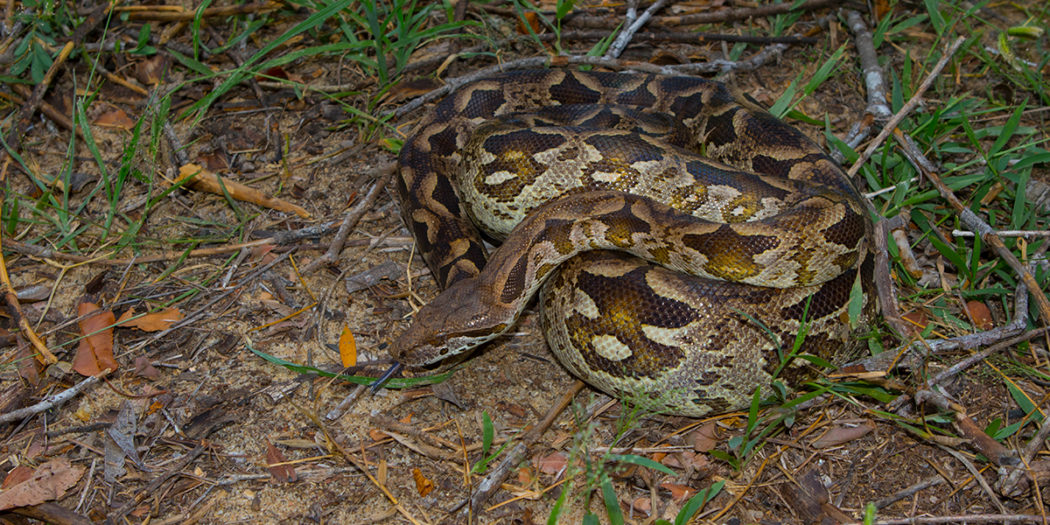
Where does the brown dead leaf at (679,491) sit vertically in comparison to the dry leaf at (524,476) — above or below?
below

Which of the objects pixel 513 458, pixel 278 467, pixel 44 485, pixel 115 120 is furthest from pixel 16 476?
pixel 115 120

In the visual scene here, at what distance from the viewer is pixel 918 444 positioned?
4.50 meters

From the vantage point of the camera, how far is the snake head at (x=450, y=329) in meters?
4.89

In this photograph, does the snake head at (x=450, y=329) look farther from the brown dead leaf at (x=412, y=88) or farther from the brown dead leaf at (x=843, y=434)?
the brown dead leaf at (x=412, y=88)

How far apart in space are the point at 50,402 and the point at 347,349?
6.17 feet

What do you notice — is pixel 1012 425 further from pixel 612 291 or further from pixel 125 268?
pixel 125 268

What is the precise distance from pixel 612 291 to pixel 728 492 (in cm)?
139

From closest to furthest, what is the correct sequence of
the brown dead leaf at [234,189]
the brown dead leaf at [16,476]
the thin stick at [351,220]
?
the brown dead leaf at [16,476]
the thin stick at [351,220]
the brown dead leaf at [234,189]

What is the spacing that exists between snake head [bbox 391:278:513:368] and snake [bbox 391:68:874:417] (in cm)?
1

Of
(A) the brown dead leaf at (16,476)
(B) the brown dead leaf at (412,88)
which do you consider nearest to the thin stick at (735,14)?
(B) the brown dead leaf at (412,88)

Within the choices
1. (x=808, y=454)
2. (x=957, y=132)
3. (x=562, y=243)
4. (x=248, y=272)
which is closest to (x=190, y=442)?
(x=248, y=272)

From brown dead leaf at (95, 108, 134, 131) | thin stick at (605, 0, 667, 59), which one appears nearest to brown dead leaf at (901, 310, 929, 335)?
thin stick at (605, 0, 667, 59)

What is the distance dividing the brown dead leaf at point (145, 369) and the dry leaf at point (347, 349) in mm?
1233

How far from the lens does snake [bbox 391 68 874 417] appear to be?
4.53 metres
